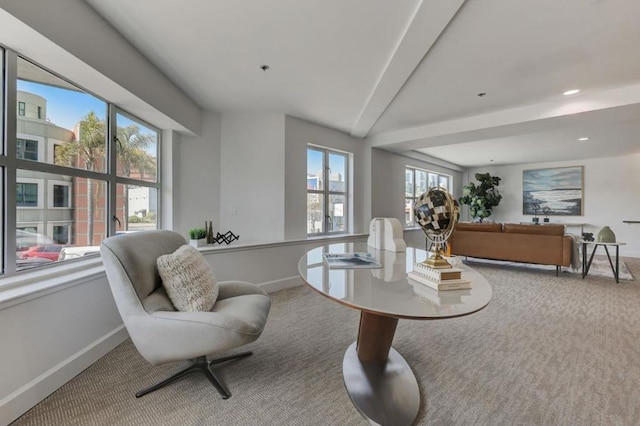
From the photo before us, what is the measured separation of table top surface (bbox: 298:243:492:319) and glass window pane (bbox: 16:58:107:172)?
1.83 meters

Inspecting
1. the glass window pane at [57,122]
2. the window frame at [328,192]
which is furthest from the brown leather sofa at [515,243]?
the glass window pane at [57,122]

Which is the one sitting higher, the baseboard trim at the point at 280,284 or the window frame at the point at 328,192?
the window frame at the point at 328,192

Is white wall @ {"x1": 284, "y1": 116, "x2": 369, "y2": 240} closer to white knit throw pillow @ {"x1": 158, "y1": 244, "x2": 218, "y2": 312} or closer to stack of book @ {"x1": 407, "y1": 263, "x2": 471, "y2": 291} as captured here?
white knit throw pillow @ {"x1": 158, "y1": 244, "x2": 218, "y2": 312}

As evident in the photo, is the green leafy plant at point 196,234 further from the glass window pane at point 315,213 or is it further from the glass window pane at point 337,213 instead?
the glass window pane at point 337,213

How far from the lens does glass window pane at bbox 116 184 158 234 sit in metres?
2.55

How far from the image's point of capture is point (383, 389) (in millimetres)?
1544

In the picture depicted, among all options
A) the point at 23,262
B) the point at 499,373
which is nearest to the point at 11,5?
the point at 23,262

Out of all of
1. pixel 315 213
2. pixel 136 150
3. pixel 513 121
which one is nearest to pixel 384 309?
pixel 136 150

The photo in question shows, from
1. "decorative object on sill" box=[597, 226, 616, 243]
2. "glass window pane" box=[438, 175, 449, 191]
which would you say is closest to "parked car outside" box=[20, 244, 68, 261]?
"decorative object on sill" box=[597, 226, 616, 243]

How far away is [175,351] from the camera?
137 cm

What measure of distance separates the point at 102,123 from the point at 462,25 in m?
2.87

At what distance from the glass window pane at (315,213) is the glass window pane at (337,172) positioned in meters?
0.32

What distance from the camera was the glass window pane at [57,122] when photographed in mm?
1678

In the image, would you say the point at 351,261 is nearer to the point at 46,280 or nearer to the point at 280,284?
the point at 46,280
